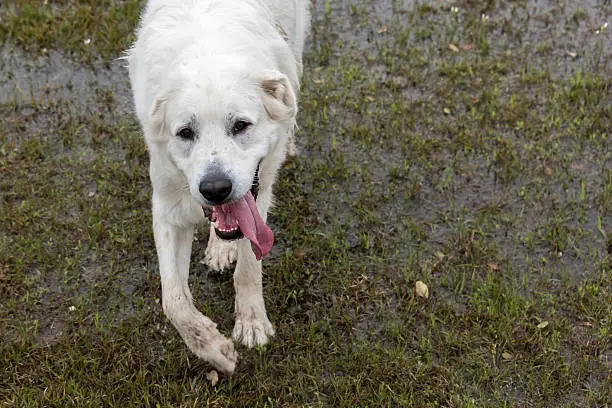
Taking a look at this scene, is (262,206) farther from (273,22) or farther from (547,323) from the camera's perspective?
(547,323)

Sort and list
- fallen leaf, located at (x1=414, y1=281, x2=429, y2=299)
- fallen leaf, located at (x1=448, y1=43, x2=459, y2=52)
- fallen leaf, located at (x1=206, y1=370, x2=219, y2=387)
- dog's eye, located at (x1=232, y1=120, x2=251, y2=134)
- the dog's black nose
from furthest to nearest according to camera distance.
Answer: fallen leaf, located at (x1=448, y1=43, x2=459, y2=52)
fallen leaf, located at (x1=414, y1=281, x2=429, y2=299)
fallen leaf, located at (x1=206, y1=370, x2=219, y2=387)
dog's eye, located at (x1=232, y1=120, x2=251, y2=134)
the dog's black nose

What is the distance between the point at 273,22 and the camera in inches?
181

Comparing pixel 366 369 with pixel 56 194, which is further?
pixel 56 194

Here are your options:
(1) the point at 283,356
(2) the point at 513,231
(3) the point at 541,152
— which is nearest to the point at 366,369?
(1) the point at 283,356

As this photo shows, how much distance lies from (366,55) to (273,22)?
2.24 m

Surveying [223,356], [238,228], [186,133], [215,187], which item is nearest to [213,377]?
[223,356]

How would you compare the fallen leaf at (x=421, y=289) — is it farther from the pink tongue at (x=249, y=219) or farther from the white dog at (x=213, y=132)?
the pink tongue at (x=249, y=219)

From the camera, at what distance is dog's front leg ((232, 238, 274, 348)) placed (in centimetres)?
431

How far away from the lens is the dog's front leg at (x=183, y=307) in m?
3.96

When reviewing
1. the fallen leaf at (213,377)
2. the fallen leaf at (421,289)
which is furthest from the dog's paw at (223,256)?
the fallen leaf at (421,289)

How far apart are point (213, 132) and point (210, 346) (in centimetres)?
111

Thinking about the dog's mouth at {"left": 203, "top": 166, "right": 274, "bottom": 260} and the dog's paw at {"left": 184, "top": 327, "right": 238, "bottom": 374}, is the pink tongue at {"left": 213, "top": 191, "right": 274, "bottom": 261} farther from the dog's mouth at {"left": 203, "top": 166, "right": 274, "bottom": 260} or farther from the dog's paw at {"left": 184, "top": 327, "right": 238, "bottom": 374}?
the dog's paw at {"left": 184, "top": 327, "right": 238, "bottom": 374}

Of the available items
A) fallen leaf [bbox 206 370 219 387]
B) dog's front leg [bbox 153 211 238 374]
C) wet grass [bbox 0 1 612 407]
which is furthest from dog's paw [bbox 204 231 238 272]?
fallen leaf [bbox 206 370 219 387]

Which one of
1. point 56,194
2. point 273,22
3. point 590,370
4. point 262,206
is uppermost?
point 273,22
